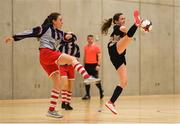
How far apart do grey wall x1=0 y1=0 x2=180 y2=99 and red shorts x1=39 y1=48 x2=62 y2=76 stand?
6.29m

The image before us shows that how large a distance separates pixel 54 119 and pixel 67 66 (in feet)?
9.93

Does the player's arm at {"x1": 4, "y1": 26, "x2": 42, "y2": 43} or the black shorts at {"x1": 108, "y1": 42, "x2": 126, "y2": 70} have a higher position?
the player's arm at {"x1": 4, "y1": 26, "x2": 42, "y2": 43}

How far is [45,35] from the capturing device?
990cm

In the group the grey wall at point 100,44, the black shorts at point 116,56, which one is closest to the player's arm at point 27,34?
the black shorts at point 116,56

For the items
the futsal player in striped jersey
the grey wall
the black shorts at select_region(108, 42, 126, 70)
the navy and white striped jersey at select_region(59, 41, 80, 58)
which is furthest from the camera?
the grey wall

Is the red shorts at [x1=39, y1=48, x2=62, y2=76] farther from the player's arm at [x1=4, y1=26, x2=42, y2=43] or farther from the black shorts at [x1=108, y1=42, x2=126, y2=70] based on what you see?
the black shorts at [x1=108, y1=42, x2=126, y2=70]

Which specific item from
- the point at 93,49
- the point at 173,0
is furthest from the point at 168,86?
the point at 93,49

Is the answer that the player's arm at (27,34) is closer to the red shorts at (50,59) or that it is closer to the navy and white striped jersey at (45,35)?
the navy and white striped jersey at (45,35)

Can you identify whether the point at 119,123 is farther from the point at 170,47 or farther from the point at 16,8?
the point at 170,47

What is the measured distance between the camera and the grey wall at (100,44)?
1609 cm

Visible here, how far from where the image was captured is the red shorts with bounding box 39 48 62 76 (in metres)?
9.69

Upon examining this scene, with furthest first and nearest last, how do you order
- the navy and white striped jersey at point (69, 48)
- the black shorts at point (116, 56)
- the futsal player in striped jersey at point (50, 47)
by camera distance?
the navy and white striped jersey at point (69, 48)
the black shorts at point (116, 56)
the futsal player in striped jersey at point (50, 47)

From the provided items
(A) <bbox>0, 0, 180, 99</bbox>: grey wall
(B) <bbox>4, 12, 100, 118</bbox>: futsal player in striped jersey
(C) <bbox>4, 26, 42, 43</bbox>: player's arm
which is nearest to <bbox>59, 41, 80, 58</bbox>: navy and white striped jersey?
(B) <bbox>4, 12, 100, 118</bbox>: futsal player in striped jersey

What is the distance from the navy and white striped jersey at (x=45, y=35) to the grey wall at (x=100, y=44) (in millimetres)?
6146
